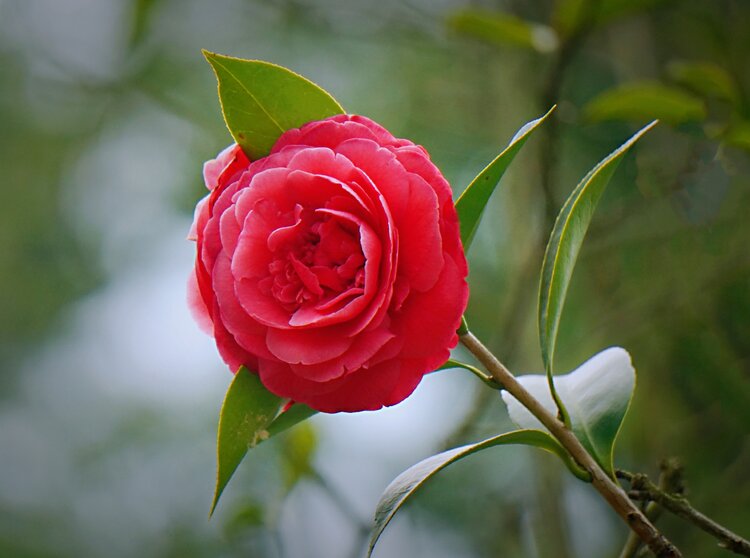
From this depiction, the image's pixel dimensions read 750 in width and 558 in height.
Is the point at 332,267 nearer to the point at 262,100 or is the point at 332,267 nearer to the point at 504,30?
the point at 262,100

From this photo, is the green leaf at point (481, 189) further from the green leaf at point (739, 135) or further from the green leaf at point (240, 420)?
the green leaf at point (739, 135)

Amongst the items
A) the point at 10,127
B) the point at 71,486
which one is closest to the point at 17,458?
the point at 71,486

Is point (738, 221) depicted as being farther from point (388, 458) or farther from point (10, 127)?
point (10, 127)

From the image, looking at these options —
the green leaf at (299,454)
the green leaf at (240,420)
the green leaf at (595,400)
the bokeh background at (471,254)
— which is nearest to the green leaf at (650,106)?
the bokeh background at (471,254)

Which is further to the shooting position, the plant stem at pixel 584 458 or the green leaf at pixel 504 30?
the green leaf at pixel 504 30

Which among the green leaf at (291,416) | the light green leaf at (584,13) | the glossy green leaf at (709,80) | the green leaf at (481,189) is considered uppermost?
the light green leaf at (584,13)
